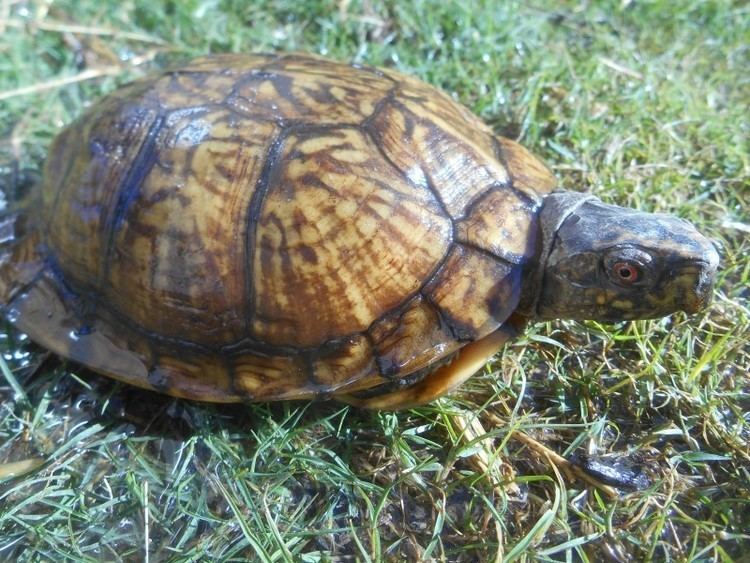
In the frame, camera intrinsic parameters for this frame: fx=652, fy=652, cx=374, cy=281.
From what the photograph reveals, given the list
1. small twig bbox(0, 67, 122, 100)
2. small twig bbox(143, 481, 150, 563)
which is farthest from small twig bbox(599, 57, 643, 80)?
small twig bbox(143, 481, 150, 563)

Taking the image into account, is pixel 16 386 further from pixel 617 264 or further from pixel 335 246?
pixel 617 264

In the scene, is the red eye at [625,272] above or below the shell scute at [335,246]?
below

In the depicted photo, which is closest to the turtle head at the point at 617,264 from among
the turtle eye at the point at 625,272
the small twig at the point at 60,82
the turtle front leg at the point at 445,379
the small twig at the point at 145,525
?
the turtle eye at the point at 625,272

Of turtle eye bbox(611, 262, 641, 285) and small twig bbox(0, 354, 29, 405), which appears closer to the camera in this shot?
turtle eye bbox(611, 262, 641, 285)

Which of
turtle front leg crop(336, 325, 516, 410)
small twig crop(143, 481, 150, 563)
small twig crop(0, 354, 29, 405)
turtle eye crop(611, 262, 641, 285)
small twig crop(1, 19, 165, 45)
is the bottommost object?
small twig crop(143, 481, 150, 563)

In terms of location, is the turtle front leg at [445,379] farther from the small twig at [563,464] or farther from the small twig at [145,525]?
the small twig at [145,525]

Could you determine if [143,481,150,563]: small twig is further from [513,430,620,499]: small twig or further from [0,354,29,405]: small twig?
[513,430,620,499]: small twig

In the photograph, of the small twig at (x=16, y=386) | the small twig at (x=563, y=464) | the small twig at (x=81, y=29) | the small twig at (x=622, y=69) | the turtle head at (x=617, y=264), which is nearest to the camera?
the turtle head at (x=617, y=264)
